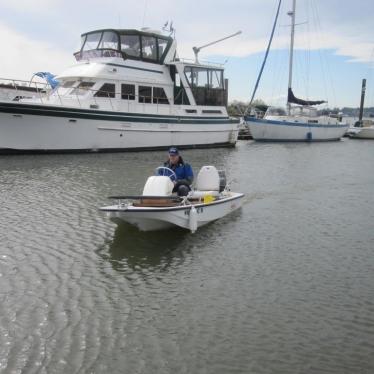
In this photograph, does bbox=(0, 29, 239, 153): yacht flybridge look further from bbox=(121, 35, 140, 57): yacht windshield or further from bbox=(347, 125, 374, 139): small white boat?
bbox=(347, 125, 374, 139): small white boat

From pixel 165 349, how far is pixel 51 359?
1286mm

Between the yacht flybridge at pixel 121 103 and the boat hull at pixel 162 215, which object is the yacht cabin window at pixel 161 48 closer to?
the yacht flybridge at pixel 121 103

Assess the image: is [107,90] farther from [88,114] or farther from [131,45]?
[131,45]

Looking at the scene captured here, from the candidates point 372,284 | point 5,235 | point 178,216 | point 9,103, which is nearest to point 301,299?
point 372,284

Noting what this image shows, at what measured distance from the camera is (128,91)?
24.8 metres

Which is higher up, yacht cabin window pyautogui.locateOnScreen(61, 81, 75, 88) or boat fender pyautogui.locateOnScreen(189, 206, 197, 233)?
yacht cabin window pyautogui.locateOnScreen(61, 81, 75, 88)

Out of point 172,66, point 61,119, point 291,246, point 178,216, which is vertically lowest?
point 291,246

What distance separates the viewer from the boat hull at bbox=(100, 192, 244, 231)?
28.7ft

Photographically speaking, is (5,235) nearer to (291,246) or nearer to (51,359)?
(51,359)

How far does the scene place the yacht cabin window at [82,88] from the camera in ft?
76.9

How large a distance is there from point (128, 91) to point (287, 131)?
18704 mm

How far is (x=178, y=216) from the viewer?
9.22m

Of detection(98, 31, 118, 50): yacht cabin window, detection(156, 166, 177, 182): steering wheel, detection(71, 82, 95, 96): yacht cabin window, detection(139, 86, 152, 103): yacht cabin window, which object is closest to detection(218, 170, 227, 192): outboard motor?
detection(156, 166, 177, 182): steering wheel

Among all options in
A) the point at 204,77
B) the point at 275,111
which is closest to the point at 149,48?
the point at 204,77
